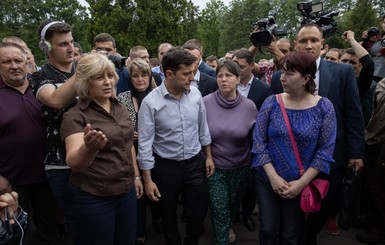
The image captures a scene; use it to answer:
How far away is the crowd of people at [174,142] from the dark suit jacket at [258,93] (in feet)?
0.08

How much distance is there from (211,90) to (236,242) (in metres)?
1.84

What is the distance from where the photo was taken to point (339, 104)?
2846 mm

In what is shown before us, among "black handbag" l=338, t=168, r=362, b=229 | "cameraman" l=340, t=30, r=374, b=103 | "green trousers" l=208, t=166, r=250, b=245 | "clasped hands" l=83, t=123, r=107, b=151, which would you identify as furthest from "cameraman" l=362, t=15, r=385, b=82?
"clasped hands" l=83, t=123, r=107, b=151

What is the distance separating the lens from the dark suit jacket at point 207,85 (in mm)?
3936

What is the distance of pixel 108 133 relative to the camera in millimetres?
2082

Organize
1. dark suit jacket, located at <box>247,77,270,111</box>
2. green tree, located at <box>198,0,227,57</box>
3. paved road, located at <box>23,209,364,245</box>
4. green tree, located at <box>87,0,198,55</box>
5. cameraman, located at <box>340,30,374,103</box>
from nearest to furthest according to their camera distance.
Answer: cameraman, located at <box>340,30,374,103</box>
paved road, located at <box>23,209,364,245</box>
dark suit jacket, located at <box>247,77,270,111</box>
green tree, located at <box>87,0,198,55</box>
green tree, located at <box>198,0,227,57</box>

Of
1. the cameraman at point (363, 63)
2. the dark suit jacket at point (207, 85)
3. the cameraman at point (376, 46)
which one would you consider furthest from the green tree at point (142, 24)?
the cameraman at point (363, 63)

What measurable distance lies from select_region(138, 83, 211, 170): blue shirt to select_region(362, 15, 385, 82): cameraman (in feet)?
8.30

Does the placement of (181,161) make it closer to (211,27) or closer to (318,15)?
(318,15)

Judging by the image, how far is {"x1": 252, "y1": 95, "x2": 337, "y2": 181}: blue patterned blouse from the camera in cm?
237

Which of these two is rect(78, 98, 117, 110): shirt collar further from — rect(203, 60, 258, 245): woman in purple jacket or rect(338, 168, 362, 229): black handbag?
rect(338, 168, 362, 229): black handbag

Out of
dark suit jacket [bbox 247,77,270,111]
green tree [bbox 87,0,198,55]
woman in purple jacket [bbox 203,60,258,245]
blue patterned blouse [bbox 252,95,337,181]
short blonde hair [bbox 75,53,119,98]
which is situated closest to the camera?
short blonde hair [bbox 75,53,119,98]

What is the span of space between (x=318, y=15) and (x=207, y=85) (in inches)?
59.8

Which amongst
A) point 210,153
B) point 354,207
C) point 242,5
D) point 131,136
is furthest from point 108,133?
point 242,5
